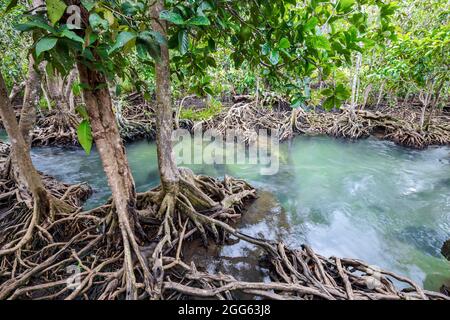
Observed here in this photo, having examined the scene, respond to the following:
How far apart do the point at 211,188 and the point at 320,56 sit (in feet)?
8.71

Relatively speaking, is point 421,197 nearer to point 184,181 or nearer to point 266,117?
point 184,181

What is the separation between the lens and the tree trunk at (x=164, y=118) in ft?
8.38

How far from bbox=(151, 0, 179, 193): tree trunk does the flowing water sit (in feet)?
3.05

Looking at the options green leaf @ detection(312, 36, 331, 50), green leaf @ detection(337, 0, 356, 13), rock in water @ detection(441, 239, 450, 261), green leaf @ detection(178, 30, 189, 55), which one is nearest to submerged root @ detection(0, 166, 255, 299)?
green leaf @ detection(178, 30, 189, 55)

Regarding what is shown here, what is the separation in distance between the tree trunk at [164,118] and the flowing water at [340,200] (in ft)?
3.05

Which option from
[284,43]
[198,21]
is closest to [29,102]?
[198,21]

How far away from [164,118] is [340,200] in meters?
4.02

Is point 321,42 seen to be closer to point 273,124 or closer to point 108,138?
point 108,138

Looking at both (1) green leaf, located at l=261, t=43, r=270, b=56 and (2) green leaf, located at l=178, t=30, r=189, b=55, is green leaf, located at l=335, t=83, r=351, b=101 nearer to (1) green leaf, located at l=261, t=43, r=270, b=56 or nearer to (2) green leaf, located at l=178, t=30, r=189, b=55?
(1) green leaf, located at l=261, t=43, r=270, b=56

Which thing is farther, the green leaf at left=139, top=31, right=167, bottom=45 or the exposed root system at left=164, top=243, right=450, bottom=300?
the exposed root system at left=164, top=243, right=450, bottom=300

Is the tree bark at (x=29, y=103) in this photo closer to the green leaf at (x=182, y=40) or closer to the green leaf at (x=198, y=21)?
the green leaf at (x=182, y=40)

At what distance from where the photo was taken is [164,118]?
2.78 metres

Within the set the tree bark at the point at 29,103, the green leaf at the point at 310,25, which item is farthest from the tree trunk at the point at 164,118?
the tree bark at the point at 29,103

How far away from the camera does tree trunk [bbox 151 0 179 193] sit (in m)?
2.55
